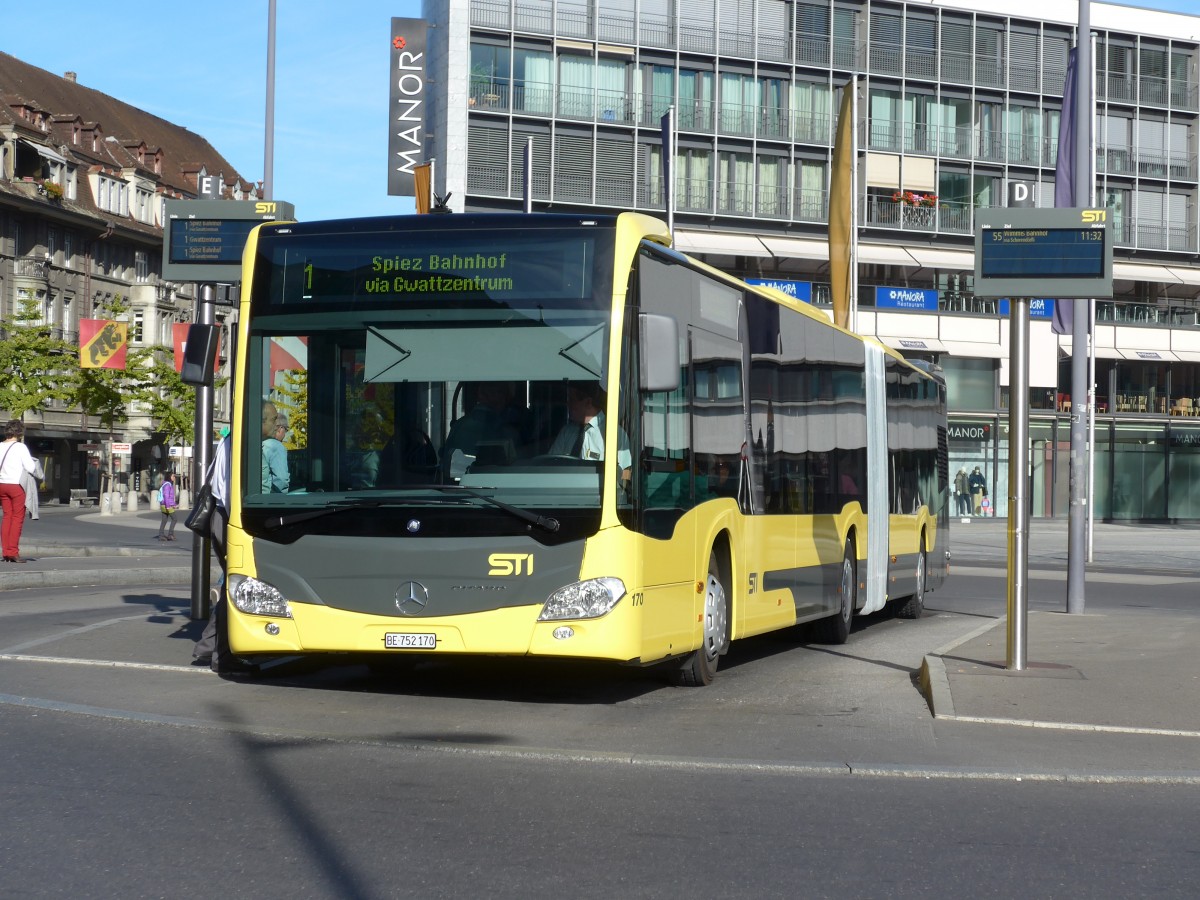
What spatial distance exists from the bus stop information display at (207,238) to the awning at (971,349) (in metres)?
48.2

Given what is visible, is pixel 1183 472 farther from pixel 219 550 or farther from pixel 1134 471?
pixel 219 550

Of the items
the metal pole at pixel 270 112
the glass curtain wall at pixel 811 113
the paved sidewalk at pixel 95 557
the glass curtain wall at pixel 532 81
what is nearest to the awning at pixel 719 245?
the glass curtain wall at pixel 811 113

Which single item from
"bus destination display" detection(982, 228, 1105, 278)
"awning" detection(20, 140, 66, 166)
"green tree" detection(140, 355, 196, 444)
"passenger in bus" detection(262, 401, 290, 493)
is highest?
"awning" detection(20, 140, 66, 166)

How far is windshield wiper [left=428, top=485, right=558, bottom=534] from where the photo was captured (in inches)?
383

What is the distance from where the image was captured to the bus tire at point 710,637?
1148 centimetres

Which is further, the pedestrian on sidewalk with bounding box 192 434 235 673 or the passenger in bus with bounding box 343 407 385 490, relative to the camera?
the pedestrian on sidewalk with bounding box 192 434 235 673

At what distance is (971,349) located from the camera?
→ 60.2 m

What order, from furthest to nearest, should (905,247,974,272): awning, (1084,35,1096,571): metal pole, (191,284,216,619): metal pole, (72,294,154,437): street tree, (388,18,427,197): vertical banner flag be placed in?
(72,294,154,437): street tree
(905,247,974,272): awning
(388,18,427,197): vertical banner flag
(1084,35,1096,571): metal pole
(191,284,216,619): metal pole

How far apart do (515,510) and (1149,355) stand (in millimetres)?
56472

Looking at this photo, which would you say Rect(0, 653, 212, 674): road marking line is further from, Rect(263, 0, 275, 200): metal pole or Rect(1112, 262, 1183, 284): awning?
Rect(1112, 262, 1183, 284): awning

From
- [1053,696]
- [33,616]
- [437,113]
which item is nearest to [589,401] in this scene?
[1053,696]

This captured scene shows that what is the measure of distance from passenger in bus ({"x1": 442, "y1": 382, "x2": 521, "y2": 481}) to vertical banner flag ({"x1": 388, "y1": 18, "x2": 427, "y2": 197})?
36.2 metres

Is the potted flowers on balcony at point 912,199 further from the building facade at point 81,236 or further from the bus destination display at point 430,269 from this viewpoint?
the bus destination display at point 430,269

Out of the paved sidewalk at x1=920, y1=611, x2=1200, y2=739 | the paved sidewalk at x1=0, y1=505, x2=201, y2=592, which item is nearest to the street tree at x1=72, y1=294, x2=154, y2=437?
the paved sidewalk at x1=0, y1=505, x2=201, y2=592
